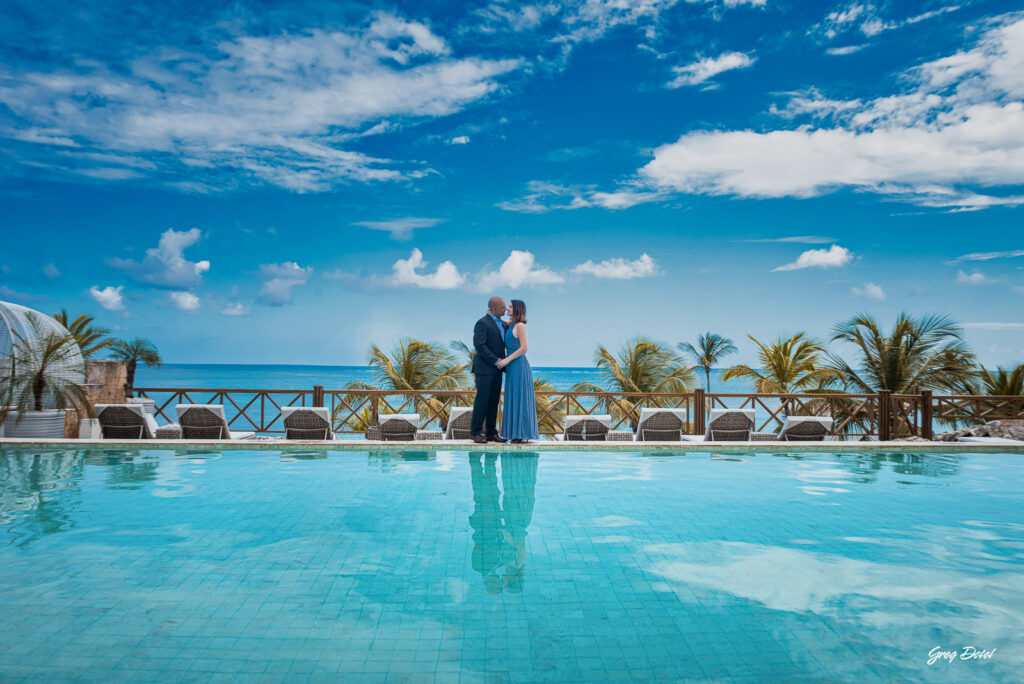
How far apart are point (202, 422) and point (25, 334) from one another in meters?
4.35

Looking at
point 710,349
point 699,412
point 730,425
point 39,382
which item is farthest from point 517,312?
point 710,349

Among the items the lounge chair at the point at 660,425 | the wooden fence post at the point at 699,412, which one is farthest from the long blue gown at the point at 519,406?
the wooden fence post at the point at 699,412

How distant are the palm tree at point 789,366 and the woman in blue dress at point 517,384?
11261 millimetres

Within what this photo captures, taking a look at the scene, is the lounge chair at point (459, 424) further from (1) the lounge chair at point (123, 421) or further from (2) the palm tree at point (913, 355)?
(2) the palm tree at point (913, 355)

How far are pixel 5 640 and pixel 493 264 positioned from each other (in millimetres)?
55371

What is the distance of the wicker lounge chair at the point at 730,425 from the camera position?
348 inches

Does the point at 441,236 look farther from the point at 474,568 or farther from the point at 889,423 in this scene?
the point at 474,568

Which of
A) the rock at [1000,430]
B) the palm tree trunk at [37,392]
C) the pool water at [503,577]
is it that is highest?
the palm tree trunk at [37,392]

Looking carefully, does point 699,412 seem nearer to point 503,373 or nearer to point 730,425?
point 730,425

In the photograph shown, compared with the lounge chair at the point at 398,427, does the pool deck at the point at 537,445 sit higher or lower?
lower

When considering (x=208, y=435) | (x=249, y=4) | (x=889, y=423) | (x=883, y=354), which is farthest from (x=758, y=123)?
(x=208, y=435)

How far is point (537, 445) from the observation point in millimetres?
7441

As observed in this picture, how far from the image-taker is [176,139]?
128 feet

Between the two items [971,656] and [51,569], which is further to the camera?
[51,569]
